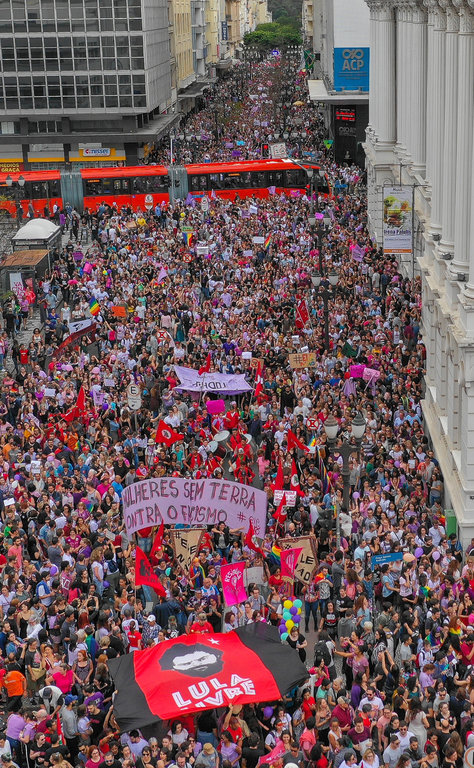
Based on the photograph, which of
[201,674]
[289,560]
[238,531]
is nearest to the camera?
[201,674]

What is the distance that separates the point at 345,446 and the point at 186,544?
12.0ft

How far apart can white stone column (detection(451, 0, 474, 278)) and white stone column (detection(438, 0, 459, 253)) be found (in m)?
1.35

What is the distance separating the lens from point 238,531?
2103 cm

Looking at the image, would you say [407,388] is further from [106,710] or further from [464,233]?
[106,710]

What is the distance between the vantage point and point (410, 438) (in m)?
25.9

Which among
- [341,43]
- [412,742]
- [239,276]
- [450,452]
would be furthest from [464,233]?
[341,43]

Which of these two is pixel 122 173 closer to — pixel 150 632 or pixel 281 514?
pixel 281 514

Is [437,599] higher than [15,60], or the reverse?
[15,60]

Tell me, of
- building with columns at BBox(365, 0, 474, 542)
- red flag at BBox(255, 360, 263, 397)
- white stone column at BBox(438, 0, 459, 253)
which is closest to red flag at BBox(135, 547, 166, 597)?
building with columns at BBox(365, 0, 474, 542)

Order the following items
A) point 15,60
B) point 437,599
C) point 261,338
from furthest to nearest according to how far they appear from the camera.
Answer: point 15,60
point 261,338
point 437,599

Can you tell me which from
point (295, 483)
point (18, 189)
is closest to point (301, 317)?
point (295, 483)

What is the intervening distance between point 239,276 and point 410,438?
1779cm

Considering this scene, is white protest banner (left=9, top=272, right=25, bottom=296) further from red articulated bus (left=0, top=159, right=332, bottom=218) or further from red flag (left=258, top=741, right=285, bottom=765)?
red flag (left=258, top=741, right=285, bottom=765)

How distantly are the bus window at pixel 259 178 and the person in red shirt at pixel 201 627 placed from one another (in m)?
45.9
